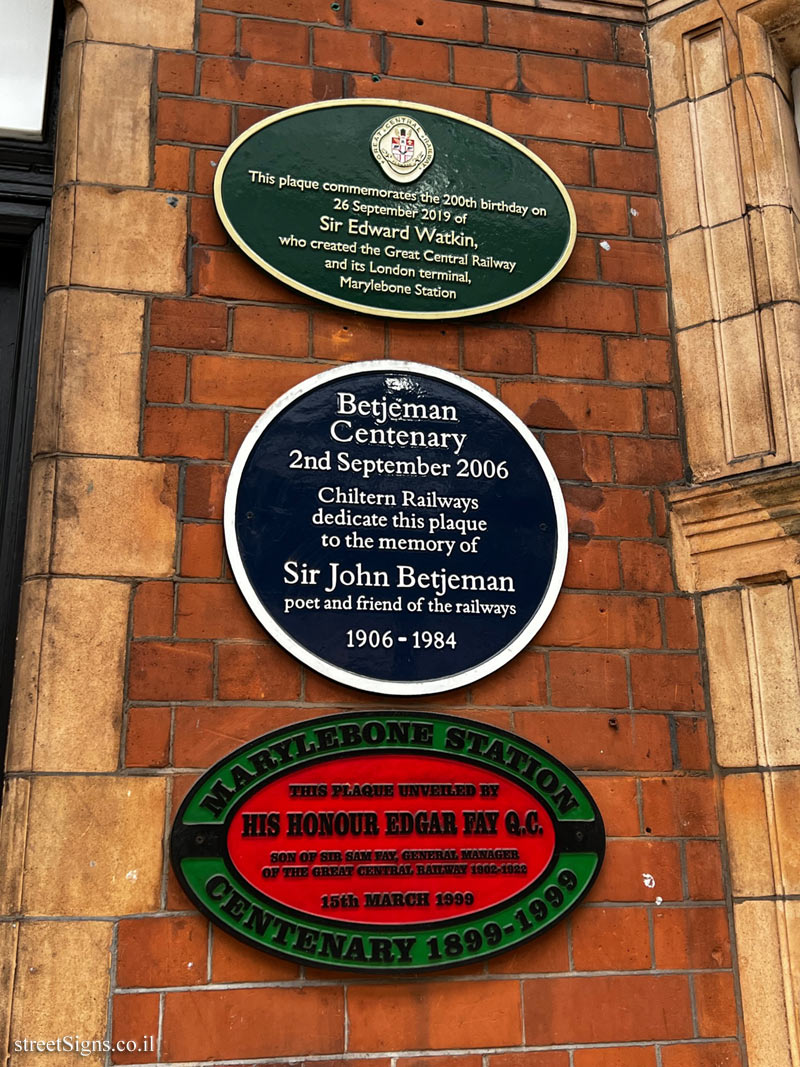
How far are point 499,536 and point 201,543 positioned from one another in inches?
A: 39.1

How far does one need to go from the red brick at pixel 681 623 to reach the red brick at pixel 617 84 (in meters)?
2.03

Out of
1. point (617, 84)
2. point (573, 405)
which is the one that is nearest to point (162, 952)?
point (573, 405)

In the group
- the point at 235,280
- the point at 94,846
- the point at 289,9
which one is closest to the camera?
the point at 94,846

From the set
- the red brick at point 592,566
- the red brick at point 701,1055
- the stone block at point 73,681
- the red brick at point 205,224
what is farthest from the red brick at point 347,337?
the red brick at point 701,1055

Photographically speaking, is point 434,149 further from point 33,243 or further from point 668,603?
point 668,603

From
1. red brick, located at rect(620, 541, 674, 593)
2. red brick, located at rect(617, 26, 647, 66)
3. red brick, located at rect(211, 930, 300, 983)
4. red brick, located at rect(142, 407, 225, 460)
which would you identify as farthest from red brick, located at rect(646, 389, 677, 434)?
red brick, located at rect(211, 930, 300, 983)

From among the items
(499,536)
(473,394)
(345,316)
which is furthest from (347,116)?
(499,536)

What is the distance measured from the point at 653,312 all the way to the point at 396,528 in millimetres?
1361

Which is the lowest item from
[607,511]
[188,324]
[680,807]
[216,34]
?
[680,807]

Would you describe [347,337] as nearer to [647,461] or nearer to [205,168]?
[205,168]

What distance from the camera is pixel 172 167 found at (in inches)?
148

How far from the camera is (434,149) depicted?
4.01m

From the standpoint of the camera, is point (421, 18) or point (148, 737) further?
point (421, 18)

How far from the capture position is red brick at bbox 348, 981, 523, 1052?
314 centimetres
